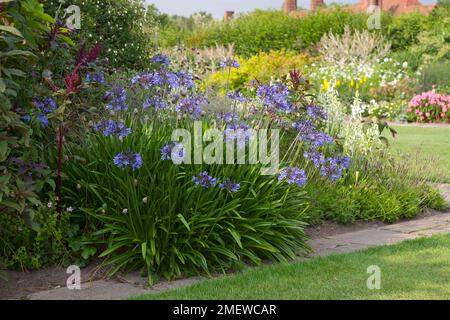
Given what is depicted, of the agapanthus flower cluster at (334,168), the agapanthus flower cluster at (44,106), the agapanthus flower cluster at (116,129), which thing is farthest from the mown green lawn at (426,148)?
the agapanthus flower cluster at (44,106)

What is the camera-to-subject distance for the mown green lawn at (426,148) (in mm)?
7766

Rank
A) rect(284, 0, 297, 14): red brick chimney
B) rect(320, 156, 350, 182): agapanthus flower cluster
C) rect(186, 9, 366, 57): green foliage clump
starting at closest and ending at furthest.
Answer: rect(320, 156, 350, 182): agapanthus flower cluster < rect(186, 9, 366, 57): green foliage clump < rect(284, 0, 297, 14): red brick chimney

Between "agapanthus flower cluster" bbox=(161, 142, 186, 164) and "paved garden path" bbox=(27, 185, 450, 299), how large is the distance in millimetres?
831

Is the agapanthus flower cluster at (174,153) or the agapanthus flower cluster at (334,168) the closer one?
the agapanthus flower cluster at (174,153)

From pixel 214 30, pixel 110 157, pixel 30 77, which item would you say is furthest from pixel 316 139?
pixel 214 30

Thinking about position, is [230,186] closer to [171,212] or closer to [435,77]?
[171,212]

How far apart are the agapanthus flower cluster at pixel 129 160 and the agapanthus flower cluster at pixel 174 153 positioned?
0.57 feet

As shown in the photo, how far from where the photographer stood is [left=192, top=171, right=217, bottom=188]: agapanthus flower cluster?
4777mm

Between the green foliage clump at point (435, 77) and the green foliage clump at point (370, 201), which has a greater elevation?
the green foliage clump at point (435, 77)

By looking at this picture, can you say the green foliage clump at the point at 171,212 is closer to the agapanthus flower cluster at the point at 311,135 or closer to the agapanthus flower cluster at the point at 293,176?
the agapanthus flower cluster at the point at 293,176

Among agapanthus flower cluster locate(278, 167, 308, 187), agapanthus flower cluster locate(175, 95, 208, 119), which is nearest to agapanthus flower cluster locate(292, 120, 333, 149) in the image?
agapanthus flower cluster locate(278, 167, 308, 187)

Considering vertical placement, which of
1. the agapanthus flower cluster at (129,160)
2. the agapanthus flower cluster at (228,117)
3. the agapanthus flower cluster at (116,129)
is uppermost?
the agapanthus flower cluster at (228,117)

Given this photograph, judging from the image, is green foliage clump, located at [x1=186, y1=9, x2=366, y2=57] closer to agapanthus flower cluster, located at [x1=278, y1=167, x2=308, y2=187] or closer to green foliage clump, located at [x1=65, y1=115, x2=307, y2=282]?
agapanthus flower cluster, located at [x1=278, y1=167, x2=308, y2=187]
